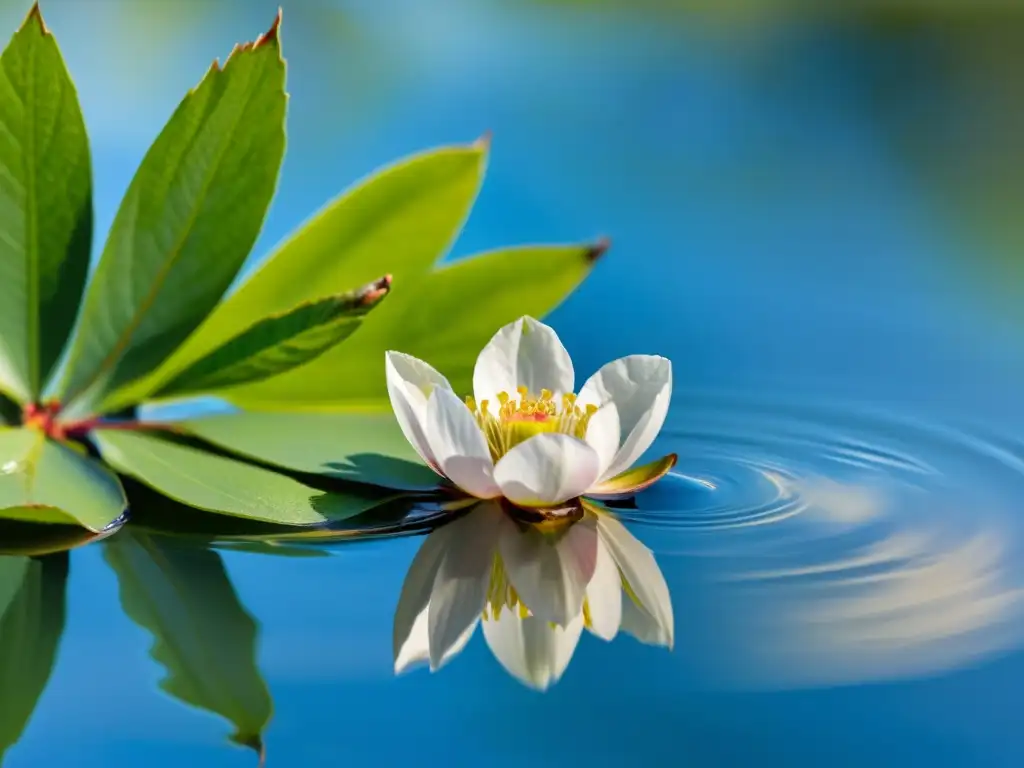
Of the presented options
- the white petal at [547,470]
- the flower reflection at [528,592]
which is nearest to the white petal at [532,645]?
the flower reflection at [528,592]

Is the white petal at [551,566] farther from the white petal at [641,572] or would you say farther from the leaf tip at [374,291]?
the leaf tip at [374,291]

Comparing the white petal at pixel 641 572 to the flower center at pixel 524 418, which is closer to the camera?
the white petal at pixel 641 572

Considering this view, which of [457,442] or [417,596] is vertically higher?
[457,442]

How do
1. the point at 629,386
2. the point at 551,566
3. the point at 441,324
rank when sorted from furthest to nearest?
the point at 441,324
the point at 629,386
the point at 551,566

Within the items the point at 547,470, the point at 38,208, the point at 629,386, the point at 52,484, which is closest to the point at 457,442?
the point at 547,470

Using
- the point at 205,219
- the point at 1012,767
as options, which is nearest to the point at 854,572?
the point at 1012,767

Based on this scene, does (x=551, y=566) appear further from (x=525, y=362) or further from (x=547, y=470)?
(x=525, y=362)
